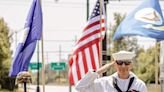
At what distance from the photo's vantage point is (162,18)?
543 inches

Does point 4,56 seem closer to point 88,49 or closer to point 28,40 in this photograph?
point 88,49

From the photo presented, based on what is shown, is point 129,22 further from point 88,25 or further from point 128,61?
point 128,61

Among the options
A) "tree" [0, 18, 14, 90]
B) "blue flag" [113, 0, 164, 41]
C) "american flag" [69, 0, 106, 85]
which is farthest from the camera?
"tree" [0, 18, 14, 90]

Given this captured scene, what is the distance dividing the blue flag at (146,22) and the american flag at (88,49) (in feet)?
2.97

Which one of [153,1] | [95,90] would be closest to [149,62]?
[153,1]

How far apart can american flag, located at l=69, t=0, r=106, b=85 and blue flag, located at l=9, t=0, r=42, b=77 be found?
1775mm

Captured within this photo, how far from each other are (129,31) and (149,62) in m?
40.7

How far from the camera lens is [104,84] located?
5.70m

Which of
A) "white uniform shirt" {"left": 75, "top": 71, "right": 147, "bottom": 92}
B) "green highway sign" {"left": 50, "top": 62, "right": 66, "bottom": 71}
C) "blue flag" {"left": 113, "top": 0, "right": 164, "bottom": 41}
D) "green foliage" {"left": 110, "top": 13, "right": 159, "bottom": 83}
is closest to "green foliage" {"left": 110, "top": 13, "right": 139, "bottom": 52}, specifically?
"green foliage" {"left": 110, "top": 13, "right": 159, "bottom": 83}

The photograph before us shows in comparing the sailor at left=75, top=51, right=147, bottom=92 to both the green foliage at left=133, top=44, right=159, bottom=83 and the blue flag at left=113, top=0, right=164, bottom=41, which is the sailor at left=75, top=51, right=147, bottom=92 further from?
the green foliage at left=133, top=44, right=159, bottom=83

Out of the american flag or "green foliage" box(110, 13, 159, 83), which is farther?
"green foliage" box(110, 13, 159, 83)

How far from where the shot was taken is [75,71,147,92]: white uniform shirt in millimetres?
5617

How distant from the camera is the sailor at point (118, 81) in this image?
5617mm

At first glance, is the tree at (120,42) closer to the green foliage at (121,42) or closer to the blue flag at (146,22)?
the green foliage at (121,42)
